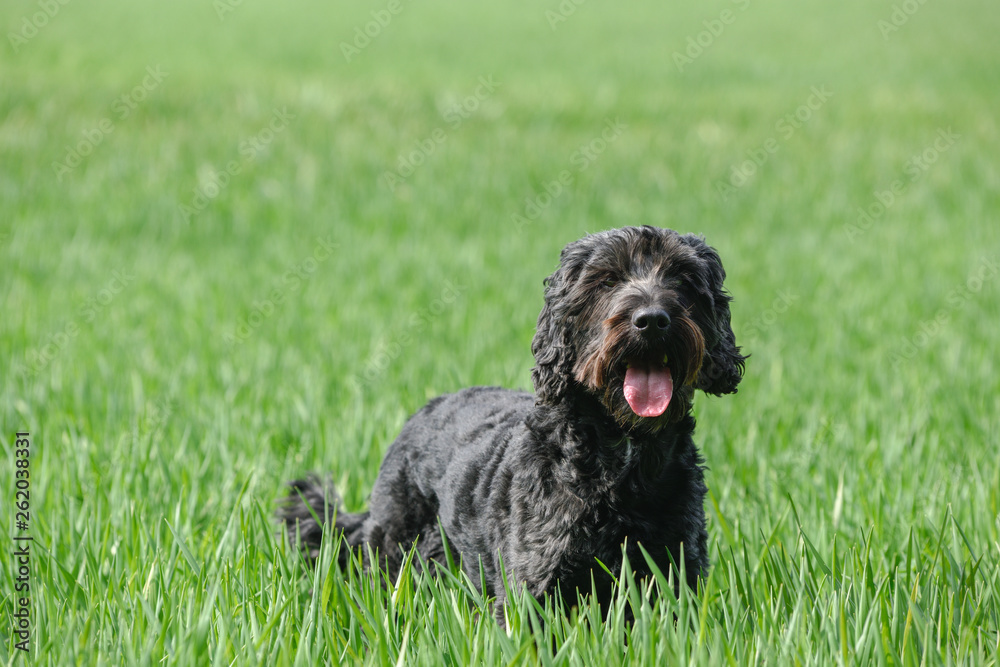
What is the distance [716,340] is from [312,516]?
177cm

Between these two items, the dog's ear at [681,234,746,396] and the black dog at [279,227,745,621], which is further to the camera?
the dog's ear at [681,234,746,396]

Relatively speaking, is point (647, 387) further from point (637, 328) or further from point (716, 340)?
point (716, 340)

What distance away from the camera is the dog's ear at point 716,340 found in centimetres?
272

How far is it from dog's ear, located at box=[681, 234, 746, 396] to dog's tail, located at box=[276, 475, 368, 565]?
158cm

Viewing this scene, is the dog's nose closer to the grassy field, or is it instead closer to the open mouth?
the open mouth

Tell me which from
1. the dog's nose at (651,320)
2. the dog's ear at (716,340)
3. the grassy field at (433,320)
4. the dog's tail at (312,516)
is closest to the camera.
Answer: the dog's nose at (651,320)

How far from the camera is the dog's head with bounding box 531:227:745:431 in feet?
8.23

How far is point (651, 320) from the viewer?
8.02ft

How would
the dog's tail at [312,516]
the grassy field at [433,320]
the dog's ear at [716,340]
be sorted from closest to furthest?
the grassy field at [433,320], the dog's ear at [716,340], the dog's tail at [312,516]

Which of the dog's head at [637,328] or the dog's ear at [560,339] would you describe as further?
the dog's ear at [560,339]

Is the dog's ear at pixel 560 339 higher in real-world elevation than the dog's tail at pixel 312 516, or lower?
higher

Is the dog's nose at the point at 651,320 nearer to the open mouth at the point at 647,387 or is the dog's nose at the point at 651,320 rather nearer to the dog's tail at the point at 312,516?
the open mouth at the point at 647,387

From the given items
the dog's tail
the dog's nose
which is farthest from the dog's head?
the dog's tail

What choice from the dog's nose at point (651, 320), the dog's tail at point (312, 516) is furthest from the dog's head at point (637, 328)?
the dog's tail at point (312, 516)
